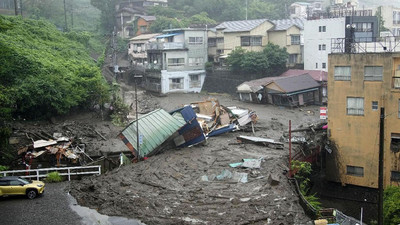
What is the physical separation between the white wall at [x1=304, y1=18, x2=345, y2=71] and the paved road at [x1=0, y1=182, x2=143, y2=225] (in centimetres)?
3535

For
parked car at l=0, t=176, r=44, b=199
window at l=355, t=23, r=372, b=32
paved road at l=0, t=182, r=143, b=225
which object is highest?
window at l=355, t=23, r=372, b=32

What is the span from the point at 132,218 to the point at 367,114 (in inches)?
703

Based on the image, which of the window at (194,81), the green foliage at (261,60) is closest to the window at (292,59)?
the green foliage at (261,60)

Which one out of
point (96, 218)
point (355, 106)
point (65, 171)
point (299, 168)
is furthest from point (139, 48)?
point (96, 218)

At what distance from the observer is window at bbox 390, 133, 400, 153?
2584 cm

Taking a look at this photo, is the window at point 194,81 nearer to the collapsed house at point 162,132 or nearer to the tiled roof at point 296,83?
the tiled roof at point 296,83

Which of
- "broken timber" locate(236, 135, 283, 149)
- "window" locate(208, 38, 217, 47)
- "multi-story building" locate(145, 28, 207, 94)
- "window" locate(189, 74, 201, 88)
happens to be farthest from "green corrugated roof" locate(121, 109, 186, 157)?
"window" locate(208, 38, 217, 47)

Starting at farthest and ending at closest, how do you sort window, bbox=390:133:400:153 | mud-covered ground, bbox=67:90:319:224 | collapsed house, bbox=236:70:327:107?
collapsed house, bbox=236:70:327:107 < window, bbox=390:133:400:153 < mud-covered ground, bbox=67:90:319:224

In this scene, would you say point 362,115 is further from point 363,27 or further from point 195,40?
point 195,40

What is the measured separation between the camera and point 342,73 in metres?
27.6

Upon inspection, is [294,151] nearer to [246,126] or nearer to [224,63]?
[246,126]

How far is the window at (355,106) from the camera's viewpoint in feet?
88.6

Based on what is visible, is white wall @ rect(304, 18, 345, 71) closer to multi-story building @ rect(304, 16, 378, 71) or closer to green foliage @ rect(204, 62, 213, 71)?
multi-story building @ rect(304, 16, 378, 71)

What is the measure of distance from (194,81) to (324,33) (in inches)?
652
